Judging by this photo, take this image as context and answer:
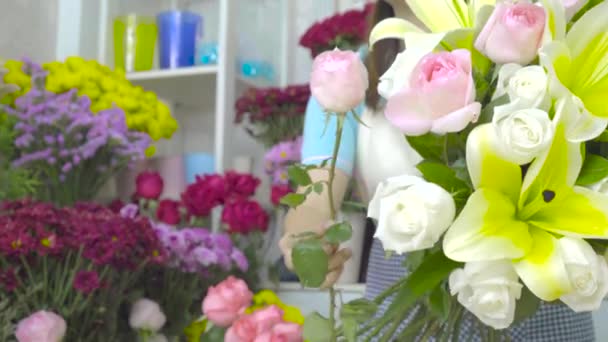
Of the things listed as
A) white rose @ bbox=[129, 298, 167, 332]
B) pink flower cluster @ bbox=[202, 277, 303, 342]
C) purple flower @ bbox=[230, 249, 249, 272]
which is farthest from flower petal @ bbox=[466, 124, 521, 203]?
purple flower @ bbox=[230, 249, 249, 272]

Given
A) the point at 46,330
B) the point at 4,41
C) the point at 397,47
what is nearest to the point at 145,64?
the point at 4,41

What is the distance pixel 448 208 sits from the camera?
Answer: 12.9 inches

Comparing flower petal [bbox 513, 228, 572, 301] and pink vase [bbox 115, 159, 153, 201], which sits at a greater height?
pink vase [bbox 115, 159, 153, 201]

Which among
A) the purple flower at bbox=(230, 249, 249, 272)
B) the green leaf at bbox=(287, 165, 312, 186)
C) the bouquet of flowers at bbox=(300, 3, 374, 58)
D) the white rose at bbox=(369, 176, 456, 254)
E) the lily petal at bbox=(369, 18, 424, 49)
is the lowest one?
the purple flower at bbox=(230, 249, 249, 272)

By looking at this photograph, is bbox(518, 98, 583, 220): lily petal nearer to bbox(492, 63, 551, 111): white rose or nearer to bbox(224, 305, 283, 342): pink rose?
bbox(492, 63, 551, 111): white rose

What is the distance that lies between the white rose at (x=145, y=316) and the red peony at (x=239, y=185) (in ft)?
1.17

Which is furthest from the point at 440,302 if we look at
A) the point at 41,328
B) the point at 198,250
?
the point at 198,250

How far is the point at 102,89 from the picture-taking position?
146 cm

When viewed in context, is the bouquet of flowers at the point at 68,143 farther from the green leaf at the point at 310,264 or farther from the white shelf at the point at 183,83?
the green leaf at the point at 310,264

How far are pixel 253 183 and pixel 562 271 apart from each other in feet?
3.73

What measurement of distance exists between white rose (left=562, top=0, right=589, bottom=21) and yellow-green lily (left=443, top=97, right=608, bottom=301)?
6 centimetres

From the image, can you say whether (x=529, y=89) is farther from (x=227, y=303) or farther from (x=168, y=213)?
(x=168, y=213)

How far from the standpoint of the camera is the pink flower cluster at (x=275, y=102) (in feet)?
4.95

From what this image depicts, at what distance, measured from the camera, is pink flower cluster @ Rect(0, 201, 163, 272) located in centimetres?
92
